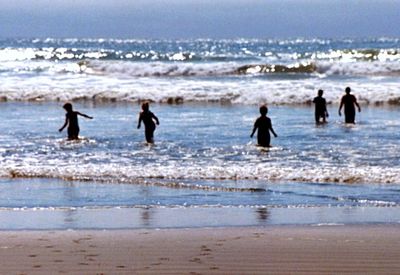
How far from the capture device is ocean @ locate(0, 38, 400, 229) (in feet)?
34.3

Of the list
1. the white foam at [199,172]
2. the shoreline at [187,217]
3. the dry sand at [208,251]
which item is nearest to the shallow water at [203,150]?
the white foam at [199,172]

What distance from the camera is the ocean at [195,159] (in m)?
10.4

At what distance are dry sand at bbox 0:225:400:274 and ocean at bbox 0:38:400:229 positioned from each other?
2.19ft

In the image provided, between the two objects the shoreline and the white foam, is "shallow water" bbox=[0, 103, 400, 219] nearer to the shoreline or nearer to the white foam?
the white foam

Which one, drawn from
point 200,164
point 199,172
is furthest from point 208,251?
point 200,164

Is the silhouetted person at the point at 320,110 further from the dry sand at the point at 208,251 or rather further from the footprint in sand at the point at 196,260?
the footprint in sand at the point at 196,260

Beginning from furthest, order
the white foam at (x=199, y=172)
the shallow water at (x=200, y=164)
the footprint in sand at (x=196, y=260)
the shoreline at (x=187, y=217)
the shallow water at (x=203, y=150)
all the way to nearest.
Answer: the shallow water at (x=203, y=150), the white foam at (x=199, y=172), the shallow water at (x=200, y=164), the shoreline at (x=187, y=217), the footprint in sand at (x=196, y=260)

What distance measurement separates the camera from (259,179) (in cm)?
1365

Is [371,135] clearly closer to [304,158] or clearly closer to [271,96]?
[304,158]

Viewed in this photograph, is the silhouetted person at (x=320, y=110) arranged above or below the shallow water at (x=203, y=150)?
above

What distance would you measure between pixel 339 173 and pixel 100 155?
4.69m

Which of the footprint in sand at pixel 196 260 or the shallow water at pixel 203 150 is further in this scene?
the shallow water at pixel 203 150

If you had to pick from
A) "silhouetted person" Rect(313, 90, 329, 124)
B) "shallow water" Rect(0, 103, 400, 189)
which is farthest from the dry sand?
"silhouetted person" Rect(313, 90, 329, 124)

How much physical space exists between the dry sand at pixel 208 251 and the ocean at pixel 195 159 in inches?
26.3
